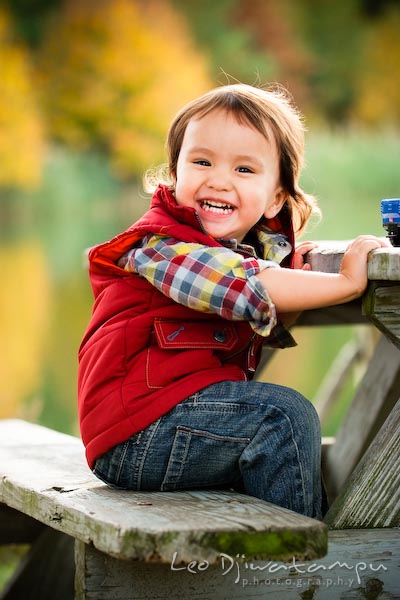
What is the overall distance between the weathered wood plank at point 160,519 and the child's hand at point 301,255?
19.2 inches

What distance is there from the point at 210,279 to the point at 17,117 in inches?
685

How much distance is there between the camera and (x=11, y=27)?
1930 centimetres

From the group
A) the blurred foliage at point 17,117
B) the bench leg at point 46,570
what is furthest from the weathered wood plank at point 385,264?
the blurred foliage at point 17,117

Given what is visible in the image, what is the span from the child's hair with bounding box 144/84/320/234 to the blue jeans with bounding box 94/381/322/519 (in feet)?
1.55

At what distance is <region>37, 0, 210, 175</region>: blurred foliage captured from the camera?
18875 millimetres

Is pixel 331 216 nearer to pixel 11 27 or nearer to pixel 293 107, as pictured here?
pixel 11 27

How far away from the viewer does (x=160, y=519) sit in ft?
5.14

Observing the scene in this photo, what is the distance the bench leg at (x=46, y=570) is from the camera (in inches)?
106

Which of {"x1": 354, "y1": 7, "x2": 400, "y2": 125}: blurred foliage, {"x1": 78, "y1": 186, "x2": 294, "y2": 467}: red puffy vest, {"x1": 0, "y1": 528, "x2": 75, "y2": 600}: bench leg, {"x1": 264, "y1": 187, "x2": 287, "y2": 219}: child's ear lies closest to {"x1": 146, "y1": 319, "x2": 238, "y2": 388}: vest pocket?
{"x1": 78, "y1": 186, "x2": 294, "y2": 467}: red puffy vest

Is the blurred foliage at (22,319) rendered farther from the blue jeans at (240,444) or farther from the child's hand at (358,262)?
the child's hand at (358,262)

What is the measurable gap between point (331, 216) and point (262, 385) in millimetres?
15735

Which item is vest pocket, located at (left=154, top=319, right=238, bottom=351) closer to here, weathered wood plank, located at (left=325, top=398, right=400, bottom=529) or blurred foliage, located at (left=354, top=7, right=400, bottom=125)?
weathered wood plank, located at (left=325, top=398, right=400, bottom=529)

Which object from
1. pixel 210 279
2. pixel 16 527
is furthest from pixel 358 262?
pixel 16 527

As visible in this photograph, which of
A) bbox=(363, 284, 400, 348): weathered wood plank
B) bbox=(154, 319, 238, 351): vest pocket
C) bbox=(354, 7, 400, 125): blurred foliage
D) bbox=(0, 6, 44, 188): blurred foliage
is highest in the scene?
bbox=(354, 7, 400, 125): blurred foliage
